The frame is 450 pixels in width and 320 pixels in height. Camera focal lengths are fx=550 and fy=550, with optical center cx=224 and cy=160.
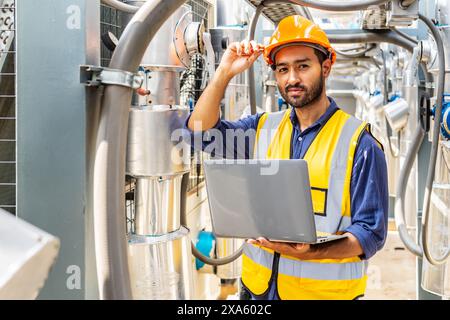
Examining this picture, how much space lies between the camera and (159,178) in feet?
4.26

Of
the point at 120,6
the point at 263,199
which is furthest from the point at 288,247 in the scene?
the point at 120,6

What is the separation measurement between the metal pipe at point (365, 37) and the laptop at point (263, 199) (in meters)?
1.86

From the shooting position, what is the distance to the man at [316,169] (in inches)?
55.5

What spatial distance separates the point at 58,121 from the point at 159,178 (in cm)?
32

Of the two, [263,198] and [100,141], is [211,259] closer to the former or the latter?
[263,198]

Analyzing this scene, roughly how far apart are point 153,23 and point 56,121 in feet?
0.87

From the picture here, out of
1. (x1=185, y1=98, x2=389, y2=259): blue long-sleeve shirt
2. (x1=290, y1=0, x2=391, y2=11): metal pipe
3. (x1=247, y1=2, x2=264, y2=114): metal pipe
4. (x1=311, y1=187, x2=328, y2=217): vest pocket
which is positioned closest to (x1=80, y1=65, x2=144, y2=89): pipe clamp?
(x1=185, y1=98, x2=389, y2=259): blue long-sleeve shirt

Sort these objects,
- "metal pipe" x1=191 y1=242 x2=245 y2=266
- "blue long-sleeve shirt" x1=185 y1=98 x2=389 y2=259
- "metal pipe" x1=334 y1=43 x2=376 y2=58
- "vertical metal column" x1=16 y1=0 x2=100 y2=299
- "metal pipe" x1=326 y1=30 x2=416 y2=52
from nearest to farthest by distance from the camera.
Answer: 1. "vertical metal column" x1=16 y1=0 x2=100 y2=299
2. "blue long-sleeve shirt" x1=185 y1=98 x2=389 y2=259
3. "metal pipe" x1=191 y1=242 x2=245 y2=266
4. "metal pipe" x1=326 y1=30 x2=416 y2=52
5. "metal pipe" x1=334 y1=43 x2=376 y2=58

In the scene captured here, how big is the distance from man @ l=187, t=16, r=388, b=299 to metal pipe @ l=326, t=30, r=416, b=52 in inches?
56.5

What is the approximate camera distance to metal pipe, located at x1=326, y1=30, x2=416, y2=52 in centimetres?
290

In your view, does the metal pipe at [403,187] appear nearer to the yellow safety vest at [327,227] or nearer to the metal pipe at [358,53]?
the yellow safety vest at [327,227]

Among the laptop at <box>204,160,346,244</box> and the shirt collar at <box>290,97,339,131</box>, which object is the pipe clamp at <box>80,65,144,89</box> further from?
the shirt collar at <box>290,97,339,131</box>

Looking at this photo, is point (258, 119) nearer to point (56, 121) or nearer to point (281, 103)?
point (56, 121)
